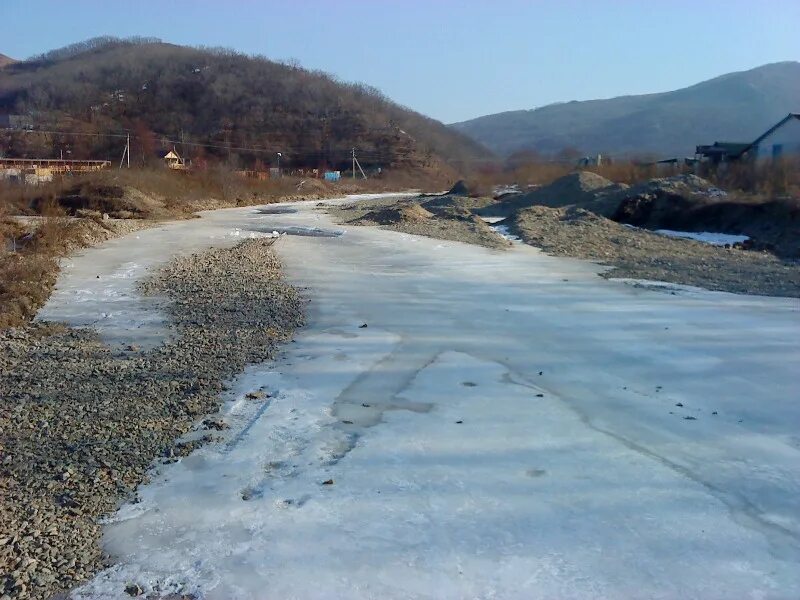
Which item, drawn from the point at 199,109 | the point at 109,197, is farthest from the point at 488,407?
the point at 199,109

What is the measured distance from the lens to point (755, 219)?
2527 cm

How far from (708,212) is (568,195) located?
11000mm

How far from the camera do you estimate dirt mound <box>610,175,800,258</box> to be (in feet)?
76.2

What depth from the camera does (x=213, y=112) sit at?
377ft

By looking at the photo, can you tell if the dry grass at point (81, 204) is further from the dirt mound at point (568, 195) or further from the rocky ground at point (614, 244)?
the dirt mound at point (568, 195)

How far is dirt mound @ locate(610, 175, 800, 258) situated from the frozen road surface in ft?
43.5

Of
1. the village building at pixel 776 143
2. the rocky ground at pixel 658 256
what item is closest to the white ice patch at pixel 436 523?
the rocky ground at pixel 658 256

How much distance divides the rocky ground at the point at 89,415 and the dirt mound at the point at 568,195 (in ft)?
84.3

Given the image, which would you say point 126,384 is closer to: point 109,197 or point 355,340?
point 355,340

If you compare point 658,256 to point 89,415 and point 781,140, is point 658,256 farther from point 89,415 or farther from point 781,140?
point 781,140

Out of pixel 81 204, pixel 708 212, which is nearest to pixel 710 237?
pixel 708 212

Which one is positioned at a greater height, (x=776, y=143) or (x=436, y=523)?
(x=776, y=143)

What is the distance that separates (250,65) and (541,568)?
457 ft

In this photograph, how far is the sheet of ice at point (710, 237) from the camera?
23750 millimetres
